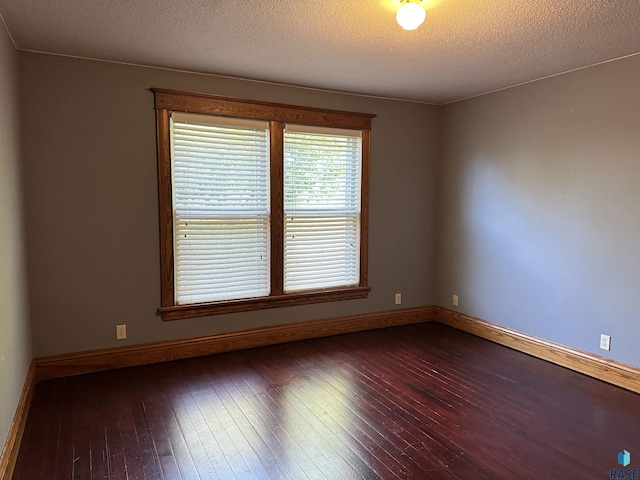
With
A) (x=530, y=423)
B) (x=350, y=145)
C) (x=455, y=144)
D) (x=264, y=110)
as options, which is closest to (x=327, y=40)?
(x=264, y=110)

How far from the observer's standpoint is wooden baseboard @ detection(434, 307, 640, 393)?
3.13 m

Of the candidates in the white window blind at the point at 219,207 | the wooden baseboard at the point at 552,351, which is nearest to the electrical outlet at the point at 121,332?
the white window blind at the point at 219,207

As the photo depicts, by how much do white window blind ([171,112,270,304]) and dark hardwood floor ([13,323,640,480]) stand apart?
0.67 metres

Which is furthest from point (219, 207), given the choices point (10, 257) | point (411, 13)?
point (411, 13)

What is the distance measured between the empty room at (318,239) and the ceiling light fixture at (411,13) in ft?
0.06

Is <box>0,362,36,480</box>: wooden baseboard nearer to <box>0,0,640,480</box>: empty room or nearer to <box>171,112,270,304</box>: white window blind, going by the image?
<box>0,0,640,480</box>: empty room

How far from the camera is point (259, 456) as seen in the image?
2250 millimetres

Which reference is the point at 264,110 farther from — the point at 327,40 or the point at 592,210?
the point at 592,210

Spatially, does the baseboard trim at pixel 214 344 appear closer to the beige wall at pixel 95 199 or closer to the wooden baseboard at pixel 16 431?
the beige wall at pixel 95 199

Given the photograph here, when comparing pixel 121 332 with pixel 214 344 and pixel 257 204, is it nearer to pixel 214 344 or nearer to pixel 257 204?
pixel 214 344

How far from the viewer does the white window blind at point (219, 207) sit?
352 cm

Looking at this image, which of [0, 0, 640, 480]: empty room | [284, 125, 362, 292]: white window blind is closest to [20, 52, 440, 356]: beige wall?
[0, 0, 640, 480]: empty room

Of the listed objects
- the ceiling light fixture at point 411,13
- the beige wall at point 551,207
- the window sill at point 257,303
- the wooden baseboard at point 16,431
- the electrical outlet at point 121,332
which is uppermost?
the ceiling light fixture at point 411,13

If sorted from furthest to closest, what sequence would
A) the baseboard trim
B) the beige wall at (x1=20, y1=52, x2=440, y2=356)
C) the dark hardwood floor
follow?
the baseboard trim, the beige wall at (x1=20, y1=52, x2=440, y2=356), the dark hardwood floor
